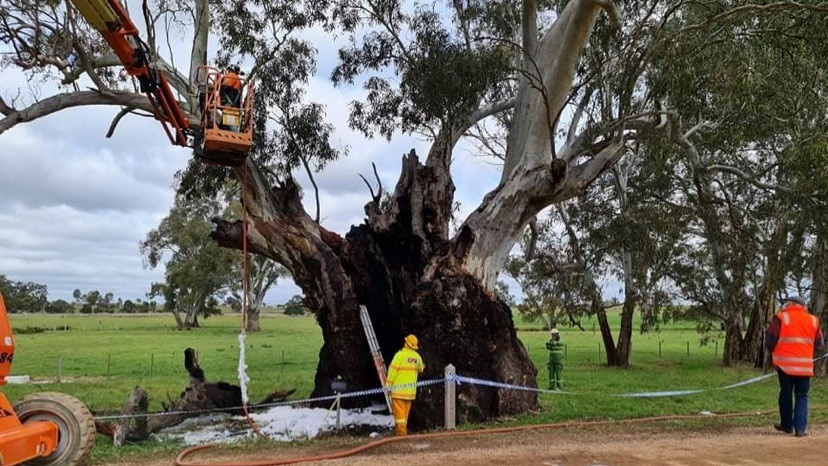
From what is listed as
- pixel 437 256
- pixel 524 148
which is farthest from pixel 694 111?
pixel 437 256

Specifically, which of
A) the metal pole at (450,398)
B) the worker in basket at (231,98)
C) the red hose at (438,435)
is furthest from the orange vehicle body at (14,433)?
the metal pole at (450,398)

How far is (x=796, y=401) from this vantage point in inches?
379

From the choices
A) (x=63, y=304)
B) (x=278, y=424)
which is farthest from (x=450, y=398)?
(x=63, y=304)

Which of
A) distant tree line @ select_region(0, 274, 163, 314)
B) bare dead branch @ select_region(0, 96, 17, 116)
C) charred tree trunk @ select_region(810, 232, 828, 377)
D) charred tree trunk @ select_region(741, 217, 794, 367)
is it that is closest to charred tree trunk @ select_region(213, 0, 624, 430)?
bare dead branch @ select_region(0, 96, 17, 116)

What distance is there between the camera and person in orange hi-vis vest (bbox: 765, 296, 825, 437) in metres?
9.42

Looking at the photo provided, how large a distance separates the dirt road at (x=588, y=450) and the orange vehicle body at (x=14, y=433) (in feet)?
6.03

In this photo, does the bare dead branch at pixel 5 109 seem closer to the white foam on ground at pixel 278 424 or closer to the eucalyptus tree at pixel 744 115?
the white foam on ground at pixel 278 424

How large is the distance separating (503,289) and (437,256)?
3344cm

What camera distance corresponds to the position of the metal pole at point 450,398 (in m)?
10.6

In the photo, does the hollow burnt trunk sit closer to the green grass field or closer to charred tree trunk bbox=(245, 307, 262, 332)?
the green grass field

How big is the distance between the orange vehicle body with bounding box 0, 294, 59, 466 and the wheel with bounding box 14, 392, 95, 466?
5.0 inches

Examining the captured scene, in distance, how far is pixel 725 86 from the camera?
37.7 feet

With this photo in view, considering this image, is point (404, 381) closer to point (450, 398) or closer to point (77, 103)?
Answer: point (450, 398)

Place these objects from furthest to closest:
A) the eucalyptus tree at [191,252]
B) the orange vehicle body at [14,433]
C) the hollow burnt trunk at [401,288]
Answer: the eucalyptus tree at [191,252] → the hollow burnt trunk at [401,288] → the orange vehicle body at [14,433]
